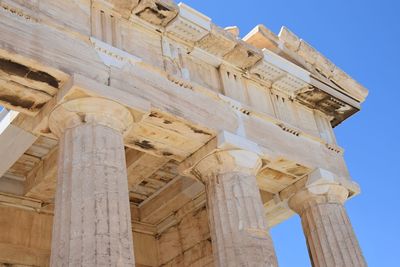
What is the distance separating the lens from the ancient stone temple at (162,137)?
991cm

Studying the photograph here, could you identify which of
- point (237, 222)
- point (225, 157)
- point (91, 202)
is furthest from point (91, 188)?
point (225, 157)

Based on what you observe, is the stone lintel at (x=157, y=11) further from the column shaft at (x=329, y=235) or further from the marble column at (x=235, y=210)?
the column shaft at (x=329, y=235)

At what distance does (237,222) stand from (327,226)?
11.0ft

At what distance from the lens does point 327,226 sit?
46.2 feet

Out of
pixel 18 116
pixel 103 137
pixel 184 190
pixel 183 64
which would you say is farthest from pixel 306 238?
pixel 18 116

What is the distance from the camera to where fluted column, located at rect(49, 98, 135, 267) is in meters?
8.81

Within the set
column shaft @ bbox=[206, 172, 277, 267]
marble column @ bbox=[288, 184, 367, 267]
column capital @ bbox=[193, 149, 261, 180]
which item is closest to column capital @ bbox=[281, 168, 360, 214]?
marble column @ bbox=[288, 184, 367, 267]

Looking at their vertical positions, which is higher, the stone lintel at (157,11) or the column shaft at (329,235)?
the stone lintel at (157,11)

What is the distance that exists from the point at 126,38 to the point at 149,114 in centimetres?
197

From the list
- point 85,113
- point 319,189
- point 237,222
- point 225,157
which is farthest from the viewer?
point 319,189

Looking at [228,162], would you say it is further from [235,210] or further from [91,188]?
[91,188]

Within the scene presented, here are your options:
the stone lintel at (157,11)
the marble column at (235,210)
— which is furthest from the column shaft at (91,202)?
the stone lintel at (157,11)

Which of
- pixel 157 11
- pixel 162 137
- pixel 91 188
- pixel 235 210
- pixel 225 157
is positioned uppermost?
pixel 157 11

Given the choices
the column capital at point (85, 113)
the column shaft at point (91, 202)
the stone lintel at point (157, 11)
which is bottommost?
the column shaft at point (91, 202)
